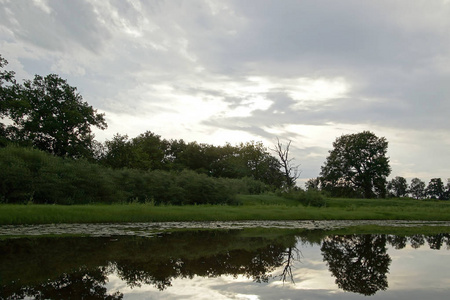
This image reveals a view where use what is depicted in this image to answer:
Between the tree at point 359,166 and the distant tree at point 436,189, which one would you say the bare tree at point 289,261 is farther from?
the distant tree at point 436,189

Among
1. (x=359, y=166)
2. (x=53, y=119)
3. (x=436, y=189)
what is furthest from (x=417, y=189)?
(x=53, y=119)

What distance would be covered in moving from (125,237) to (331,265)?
28.1ft

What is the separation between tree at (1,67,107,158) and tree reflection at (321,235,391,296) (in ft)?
114

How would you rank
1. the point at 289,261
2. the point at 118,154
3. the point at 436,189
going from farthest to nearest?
the point at 436,189
the point at 118,154
the point at 289,261

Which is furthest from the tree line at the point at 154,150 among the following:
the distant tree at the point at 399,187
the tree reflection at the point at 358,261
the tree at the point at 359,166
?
the distant tree at the point at 399,187

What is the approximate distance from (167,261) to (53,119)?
38.8 m

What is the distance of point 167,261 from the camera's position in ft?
34.3

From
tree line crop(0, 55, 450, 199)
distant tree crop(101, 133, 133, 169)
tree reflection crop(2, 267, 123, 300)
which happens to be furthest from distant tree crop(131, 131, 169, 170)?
tree reflection crop(2, 267, 123, 300)

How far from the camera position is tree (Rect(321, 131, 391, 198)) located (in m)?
62.9

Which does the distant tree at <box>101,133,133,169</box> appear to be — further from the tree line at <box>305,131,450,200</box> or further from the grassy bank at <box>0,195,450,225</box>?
the tree line at <box>305,131,450,200</box>

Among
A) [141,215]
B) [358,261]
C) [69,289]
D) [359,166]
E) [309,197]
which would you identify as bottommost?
[69,289]

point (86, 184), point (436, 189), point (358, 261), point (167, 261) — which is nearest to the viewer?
point (167, 261)

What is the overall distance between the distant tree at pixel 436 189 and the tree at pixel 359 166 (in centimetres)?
8679

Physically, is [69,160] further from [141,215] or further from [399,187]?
[399,187]
